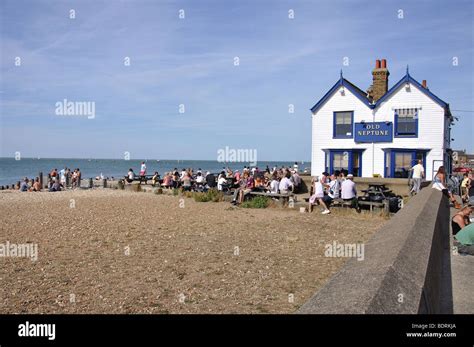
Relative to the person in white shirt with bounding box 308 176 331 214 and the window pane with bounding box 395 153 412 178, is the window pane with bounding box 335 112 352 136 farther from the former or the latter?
the person in white shirt with bounding box 308 176 331 214

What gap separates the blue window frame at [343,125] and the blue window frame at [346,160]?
94cm

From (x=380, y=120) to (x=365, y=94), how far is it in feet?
9.70

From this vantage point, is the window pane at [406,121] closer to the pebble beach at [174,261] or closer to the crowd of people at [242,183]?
the crowd of people at [242,183]

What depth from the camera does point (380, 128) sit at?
992 inches

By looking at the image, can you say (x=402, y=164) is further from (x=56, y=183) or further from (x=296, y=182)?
(x=56, y=183)

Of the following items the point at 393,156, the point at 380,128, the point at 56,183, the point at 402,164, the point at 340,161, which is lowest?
the point at 56,183

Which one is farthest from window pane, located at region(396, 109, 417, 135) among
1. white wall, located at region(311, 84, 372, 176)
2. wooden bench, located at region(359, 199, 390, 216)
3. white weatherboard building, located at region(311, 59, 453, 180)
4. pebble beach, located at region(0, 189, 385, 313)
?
pebble beach, located at region(0, 189, 385, 313)

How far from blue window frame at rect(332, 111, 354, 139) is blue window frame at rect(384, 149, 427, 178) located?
257 centimetres

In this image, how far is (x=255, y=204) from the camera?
17844mm

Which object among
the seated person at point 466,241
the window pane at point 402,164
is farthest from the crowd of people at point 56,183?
the seated person at point 466,241

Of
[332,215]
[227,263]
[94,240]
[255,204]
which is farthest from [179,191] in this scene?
[227,263]

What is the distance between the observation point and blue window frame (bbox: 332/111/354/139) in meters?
26.2

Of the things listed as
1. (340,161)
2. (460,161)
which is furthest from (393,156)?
(460,161)
